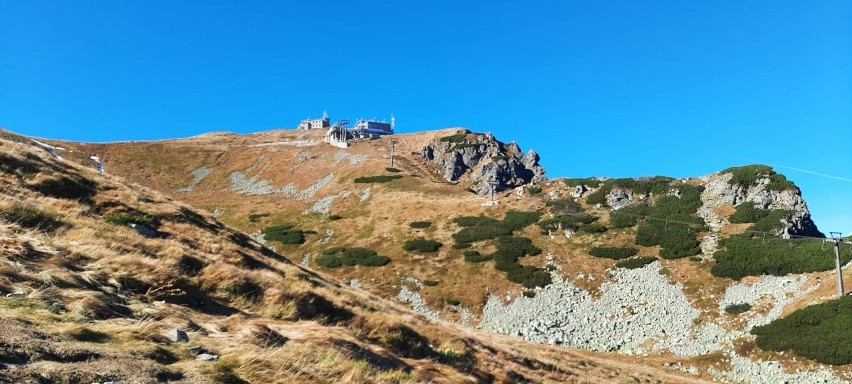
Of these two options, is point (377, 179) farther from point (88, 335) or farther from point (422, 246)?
point (88, 335)

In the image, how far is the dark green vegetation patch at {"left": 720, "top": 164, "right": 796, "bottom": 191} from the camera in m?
53.8

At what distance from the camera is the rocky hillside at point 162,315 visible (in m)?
6.91

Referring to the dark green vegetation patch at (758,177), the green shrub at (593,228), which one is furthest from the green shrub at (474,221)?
the dark green vegetation patch at (758,177)

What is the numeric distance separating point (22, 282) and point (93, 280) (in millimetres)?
1532

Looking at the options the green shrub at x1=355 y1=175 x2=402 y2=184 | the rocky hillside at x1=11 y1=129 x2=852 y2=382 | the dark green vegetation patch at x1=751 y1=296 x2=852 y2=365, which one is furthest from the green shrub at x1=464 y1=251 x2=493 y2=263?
the green shrub at x1=355 y1=175 x2=402 y2=184

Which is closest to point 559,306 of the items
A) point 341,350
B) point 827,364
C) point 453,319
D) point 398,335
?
point 453,319

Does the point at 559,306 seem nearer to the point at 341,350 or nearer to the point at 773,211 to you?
the point at 773,211

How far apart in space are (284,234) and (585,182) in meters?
42.0

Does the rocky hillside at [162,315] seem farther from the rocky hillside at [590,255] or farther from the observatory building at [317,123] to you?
the observatory building at [317,123]

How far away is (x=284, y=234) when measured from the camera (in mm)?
62750

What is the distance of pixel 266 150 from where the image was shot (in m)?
116

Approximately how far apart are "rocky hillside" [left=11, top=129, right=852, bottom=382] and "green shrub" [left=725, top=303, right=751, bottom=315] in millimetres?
283

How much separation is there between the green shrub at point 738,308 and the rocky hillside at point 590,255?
283 millimetres

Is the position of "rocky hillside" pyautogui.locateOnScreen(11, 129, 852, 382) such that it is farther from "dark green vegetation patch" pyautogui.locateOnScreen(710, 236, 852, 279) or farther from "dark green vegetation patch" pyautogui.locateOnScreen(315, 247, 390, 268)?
"dark green vegetation patch" pyautogui.locateOnScreen(315, 247, 390, 268)
